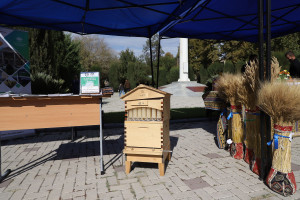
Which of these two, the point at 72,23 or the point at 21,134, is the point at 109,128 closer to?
the point at 21,134

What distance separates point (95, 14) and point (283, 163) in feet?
16.1

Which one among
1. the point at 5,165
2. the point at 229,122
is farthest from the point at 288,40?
the point at 5,165

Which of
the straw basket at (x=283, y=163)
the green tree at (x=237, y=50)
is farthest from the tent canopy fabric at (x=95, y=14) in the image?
the green tree at (x=237, y=50)

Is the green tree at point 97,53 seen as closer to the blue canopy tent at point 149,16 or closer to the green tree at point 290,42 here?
the green tree at point 290,42

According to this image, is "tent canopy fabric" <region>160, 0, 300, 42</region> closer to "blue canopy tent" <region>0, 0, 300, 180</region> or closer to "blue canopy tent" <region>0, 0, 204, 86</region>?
"blue canopy tent" <region>0, 0, 300, 180</region>

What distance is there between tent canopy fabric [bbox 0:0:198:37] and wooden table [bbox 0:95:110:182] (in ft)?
7.27

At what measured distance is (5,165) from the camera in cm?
404

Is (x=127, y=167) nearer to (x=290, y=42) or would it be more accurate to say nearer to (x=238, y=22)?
(x=238, y=22)

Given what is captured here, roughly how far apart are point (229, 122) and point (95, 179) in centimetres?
292

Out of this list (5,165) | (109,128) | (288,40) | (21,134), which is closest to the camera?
(5,165)

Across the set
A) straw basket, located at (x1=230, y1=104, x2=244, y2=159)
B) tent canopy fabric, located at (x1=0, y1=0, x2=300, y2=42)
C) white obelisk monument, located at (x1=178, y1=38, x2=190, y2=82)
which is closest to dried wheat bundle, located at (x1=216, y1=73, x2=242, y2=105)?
straw basket, located at (x1=230, y1=104, x2=244, y2=159)

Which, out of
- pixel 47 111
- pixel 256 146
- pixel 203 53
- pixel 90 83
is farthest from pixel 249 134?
pixel 203 53

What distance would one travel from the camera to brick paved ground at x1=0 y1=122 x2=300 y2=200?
288 centimetres

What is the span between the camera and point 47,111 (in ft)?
11.2
